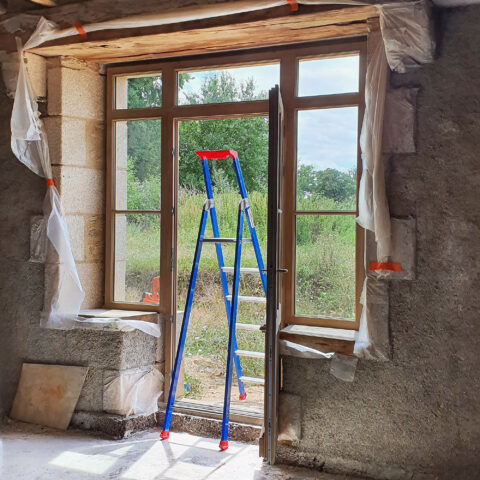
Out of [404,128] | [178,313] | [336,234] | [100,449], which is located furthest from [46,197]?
[404,128]

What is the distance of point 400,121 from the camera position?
9.36 ft

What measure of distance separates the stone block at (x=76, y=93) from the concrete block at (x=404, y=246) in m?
2.12

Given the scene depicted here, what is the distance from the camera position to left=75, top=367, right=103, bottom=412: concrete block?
3570 millimetres

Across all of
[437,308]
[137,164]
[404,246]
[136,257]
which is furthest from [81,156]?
[437,308]

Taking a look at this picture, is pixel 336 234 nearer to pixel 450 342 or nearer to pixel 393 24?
pixel 450 342

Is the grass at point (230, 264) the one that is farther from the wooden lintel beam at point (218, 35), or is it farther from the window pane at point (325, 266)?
the wooden lintel beam at point (218, 35)

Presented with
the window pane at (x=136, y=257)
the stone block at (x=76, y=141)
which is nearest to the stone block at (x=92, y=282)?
the window pane at (x=136, y=257)

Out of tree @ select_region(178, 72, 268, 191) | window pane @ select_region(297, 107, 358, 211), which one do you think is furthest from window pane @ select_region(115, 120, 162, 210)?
window pane @ select_region(297, 107, 358, 211)

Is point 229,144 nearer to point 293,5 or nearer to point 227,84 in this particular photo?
point 227,84

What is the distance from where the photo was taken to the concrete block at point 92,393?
357cm

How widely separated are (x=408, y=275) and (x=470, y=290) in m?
0.29

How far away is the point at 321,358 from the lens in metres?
3.03

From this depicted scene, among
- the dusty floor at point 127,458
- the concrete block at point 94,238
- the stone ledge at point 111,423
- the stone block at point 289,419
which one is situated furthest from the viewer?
the concrete block at point 94,238

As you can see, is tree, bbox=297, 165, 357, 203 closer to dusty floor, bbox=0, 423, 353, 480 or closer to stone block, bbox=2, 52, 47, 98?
dusty floor, bbox=0, 423, 353, 480
